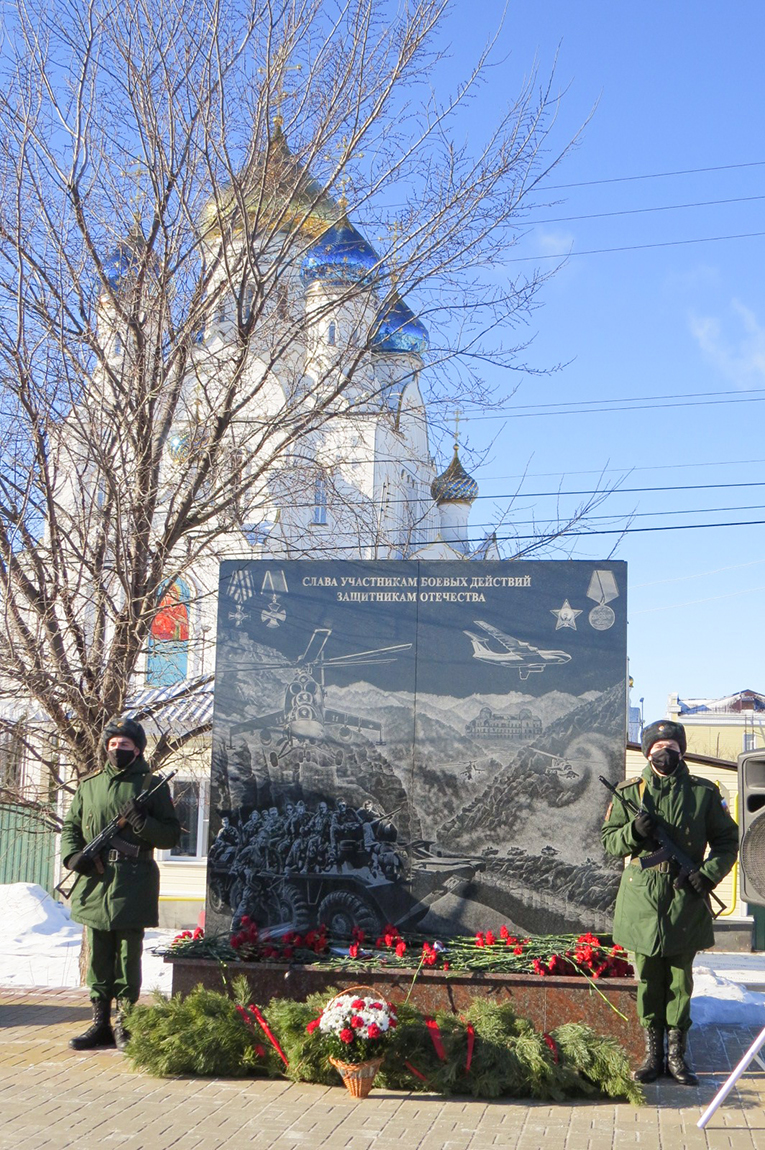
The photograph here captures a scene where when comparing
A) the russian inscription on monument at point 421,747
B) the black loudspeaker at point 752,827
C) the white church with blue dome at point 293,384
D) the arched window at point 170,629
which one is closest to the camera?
the black loudspeaker at point 752,827

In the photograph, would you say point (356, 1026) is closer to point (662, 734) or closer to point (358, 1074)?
point (358, 1074)

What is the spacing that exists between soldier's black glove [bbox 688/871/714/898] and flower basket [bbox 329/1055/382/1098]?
6.09 ft

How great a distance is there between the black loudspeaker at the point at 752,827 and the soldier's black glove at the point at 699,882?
21.2 inches

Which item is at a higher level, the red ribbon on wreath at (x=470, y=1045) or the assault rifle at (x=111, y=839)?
the assault rifle at (x=111, y=839)

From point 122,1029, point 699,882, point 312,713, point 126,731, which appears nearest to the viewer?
point 699,882

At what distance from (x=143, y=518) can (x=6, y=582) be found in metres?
1.11

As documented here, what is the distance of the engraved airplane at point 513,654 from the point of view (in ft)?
24.9

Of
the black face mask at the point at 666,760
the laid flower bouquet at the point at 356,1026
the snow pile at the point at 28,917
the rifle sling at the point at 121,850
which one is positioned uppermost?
the black face mask at the point at 666,760

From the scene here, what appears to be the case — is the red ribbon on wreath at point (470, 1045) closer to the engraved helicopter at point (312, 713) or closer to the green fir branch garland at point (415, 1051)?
the green fir branch garland at point (415, 1051)

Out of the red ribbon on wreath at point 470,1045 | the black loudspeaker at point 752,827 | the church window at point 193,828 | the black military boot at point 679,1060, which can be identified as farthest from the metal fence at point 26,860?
the black loudspeaker at point 752,827

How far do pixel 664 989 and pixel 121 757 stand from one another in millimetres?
3337

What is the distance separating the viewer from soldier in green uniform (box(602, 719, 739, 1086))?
643 centimetres

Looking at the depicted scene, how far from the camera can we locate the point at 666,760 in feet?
21.6

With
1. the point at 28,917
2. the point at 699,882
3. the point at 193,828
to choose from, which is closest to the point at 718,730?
the point at 193,828
